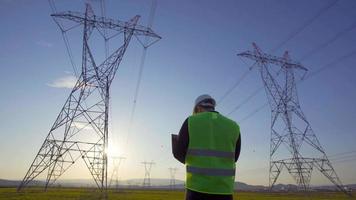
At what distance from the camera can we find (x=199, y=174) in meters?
3.49

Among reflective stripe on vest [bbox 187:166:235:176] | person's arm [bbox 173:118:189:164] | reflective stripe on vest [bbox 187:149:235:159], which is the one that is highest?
person's arm [bbox 173:118:189:164]

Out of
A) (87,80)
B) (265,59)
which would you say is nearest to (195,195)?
(87,80)

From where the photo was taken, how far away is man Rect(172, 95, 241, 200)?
347cm

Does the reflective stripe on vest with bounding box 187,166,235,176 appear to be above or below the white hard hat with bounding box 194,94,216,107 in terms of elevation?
below

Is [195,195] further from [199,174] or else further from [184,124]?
[184,124]

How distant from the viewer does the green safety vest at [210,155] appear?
3.48 m

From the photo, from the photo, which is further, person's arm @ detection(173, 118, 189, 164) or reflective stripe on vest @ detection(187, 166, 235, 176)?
person's arm @ detection(173, 118, 189, 164)

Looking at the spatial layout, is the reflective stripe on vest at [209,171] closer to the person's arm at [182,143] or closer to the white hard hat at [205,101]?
the person's arm at [182,143]

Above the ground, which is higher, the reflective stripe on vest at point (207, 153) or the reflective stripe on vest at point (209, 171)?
the reflective stripe on vest at point (207, 153)

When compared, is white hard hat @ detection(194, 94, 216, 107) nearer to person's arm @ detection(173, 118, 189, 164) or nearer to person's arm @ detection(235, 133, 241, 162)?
person's arm @ detection(173, 118, 189, 164)

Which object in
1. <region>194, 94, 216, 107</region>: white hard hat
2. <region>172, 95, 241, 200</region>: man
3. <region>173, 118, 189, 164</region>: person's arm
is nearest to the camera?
<region>172, 95, 241, 200</region>: man

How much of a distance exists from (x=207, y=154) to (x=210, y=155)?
Answer: 0.10ft

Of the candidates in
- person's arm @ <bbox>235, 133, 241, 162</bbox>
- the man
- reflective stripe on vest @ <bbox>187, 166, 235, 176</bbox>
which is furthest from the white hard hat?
reflective stripe on vest @ <bbox>187, 166, 235, 176</bbox>

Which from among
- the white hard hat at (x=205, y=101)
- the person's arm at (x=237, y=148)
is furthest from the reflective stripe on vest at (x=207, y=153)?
the white hard hat at (x=205, y=101)
